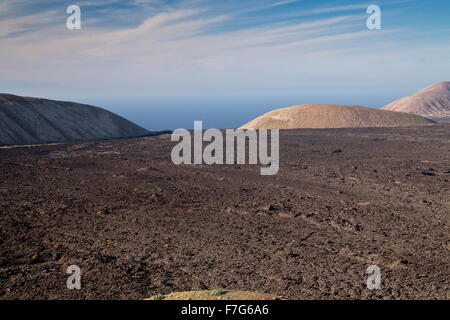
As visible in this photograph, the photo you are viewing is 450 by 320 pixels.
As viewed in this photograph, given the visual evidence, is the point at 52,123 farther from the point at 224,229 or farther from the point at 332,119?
the point at 332,119

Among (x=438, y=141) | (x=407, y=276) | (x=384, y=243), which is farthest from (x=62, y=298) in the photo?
(x=438, y=141)

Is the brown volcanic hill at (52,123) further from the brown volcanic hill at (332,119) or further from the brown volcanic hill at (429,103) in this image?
the brown volcanic hill at (429,103)

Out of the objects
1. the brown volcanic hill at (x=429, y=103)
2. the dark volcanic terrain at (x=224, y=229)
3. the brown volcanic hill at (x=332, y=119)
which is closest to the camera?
the dark volcanic terrain at (x=224, y=229)

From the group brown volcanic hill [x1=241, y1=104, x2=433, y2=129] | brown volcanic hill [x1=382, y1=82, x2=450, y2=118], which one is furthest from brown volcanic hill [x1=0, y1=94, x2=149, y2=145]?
brown volcanic hill [x1=382, y1=82, x2=450, y2=118]

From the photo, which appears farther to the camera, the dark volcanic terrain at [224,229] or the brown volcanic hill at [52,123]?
the brown volcanic hill at [52,123]

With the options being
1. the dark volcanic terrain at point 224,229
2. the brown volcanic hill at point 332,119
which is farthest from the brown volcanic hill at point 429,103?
the dark volcanic terrain at point 224,229

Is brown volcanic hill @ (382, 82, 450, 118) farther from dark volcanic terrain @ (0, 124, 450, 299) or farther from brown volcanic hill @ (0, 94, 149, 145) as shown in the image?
dark volcanic terrain @ (0, 124, 450, 299)
